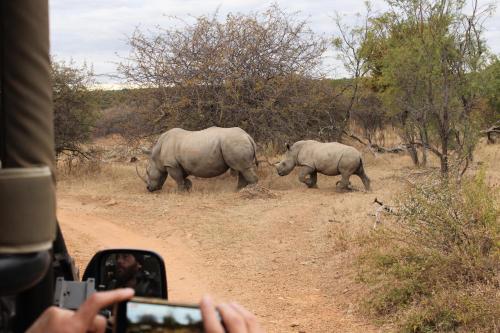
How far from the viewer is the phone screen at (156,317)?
1044 mm

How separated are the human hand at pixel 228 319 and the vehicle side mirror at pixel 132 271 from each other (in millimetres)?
1109

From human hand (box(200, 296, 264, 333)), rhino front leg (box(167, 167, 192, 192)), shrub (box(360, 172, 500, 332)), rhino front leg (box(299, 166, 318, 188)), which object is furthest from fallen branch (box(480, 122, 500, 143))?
human hand (box(200, 296, 264, 333))

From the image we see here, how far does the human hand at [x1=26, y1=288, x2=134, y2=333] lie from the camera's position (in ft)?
3.31

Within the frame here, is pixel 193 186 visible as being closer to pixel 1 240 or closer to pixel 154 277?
pixel 154 277

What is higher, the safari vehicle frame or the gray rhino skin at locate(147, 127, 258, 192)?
the safari vehicle frame

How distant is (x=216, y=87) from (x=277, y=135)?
1.94 metres

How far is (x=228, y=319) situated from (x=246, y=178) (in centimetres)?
1277

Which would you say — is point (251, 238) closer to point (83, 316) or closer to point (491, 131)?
point (83, 316)

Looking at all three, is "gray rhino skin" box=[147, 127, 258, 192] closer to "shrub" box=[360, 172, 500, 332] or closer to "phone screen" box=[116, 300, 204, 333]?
"shrub" box=[360, 172, 500, 332]

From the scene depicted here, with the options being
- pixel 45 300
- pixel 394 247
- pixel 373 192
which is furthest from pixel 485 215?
pixel 373 192

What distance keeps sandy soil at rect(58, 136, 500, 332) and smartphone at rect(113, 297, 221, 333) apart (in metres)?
5.01

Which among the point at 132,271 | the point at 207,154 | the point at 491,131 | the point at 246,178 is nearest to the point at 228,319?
the point at 132,271

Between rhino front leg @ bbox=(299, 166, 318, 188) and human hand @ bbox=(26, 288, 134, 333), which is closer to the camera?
human hand @ bbox=(26, 288, 134, 333)

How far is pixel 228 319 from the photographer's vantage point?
1026 millimetres
